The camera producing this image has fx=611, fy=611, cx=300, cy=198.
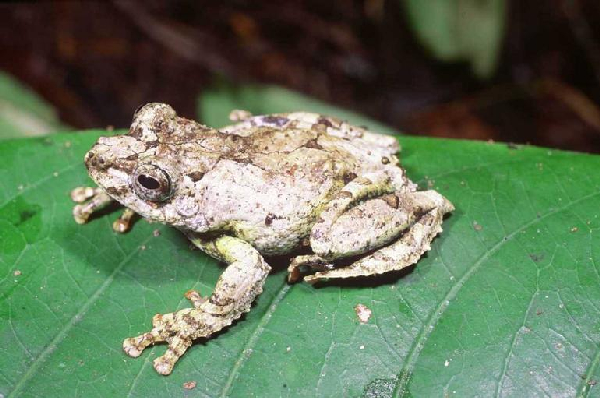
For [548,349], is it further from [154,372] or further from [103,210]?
[103,210]

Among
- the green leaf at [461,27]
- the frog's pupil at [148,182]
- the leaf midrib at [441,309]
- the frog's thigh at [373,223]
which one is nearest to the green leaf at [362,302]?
the leaf midrib at [441,309]

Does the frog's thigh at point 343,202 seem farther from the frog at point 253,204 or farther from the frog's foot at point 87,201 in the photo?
the frog's foot at point 87,201

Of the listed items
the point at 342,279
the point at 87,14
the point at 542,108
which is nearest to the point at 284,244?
the point at 342,279

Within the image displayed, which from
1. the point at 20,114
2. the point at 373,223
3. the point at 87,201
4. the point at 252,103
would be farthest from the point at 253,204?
the point at 20,114

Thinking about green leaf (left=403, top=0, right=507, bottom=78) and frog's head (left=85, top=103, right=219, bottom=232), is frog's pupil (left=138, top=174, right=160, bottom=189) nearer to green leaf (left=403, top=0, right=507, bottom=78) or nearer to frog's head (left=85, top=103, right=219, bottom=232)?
frog's head (left=85, top=103, right=219, bottom=232)

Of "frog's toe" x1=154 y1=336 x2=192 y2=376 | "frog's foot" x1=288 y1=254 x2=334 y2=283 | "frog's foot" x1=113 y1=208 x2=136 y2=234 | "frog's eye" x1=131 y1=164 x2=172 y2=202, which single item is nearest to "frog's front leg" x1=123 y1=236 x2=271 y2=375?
"frog's toe" x1=154 y1=336 x2=192 y2=376

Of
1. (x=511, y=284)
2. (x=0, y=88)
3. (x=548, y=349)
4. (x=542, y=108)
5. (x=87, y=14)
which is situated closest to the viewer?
(x=548, y=349)

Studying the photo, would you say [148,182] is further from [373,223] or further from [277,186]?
[373,223]
